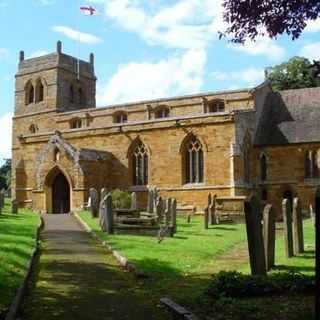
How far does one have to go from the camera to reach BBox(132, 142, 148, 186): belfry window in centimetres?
3719

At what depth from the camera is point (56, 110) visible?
53781 mm

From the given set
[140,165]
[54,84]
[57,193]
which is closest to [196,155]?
[140,165]

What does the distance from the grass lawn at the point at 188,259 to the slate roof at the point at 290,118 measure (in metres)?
17.4

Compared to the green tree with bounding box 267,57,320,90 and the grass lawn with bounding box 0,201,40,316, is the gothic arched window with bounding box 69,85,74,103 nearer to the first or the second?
the green tree with bounding box 267,57,320,90

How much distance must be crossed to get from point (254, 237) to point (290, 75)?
44906 millimetres

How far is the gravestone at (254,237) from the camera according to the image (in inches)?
416

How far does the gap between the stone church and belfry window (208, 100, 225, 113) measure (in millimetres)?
76

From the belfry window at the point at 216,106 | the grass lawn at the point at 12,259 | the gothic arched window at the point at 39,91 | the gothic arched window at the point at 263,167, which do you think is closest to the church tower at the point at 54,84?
the gothic arched window at the point at 39,91

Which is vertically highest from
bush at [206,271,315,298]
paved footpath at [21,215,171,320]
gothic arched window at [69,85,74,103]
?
gothic arched window at [69,85,74,103]

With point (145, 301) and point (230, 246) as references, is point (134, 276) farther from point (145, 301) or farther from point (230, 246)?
point (230, 246)

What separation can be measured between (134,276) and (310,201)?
25866 millimetres

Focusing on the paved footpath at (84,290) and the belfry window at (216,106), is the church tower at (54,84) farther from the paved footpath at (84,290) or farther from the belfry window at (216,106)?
the paved footpath at (84,290)

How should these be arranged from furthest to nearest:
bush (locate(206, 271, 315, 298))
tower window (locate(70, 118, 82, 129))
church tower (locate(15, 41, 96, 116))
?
church tower (locate(15, 41, 96, 116)) → tower window (locate(70, 118, 82, 129)) → bush (locate(206, 271, 315, 298))

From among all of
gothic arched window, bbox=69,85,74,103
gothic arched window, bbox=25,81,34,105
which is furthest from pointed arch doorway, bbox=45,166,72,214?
gothic arched window, bbox=25,81,34,105
